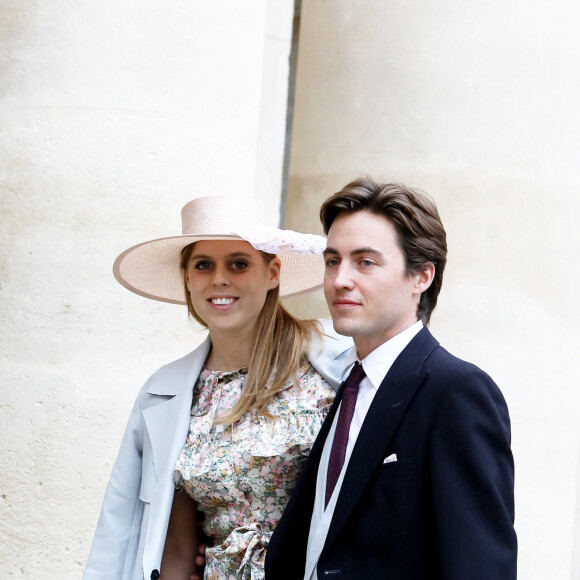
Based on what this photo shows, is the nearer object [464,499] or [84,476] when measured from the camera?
[464,499]

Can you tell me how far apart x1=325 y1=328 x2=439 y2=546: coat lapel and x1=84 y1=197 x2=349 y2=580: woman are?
558 mm

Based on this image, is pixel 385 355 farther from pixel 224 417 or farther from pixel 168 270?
pixel 168 270

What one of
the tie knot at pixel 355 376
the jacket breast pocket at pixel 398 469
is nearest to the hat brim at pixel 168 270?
the tie knot at pixel 355 376

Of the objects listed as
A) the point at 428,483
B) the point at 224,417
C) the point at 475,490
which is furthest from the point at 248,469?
the point at 475,490

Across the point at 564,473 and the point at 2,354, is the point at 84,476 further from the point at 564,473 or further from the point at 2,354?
the point at 564,473

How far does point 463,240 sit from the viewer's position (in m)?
5.19

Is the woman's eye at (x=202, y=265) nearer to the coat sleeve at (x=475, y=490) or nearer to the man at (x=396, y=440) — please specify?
the man at (x=396, y=440)

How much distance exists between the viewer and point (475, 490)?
221 cm

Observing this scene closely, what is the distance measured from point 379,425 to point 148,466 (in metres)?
1.07

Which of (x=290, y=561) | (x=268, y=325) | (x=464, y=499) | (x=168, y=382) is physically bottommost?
(x=290, y=561)

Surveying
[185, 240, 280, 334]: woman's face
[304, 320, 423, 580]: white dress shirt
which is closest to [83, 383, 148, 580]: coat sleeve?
[185, 240, 280, 334]: woman's face

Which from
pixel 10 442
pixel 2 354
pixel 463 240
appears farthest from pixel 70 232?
pixel 463 240

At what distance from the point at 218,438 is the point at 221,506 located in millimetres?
213

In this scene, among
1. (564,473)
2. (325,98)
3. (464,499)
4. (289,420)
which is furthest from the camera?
(325,98)
